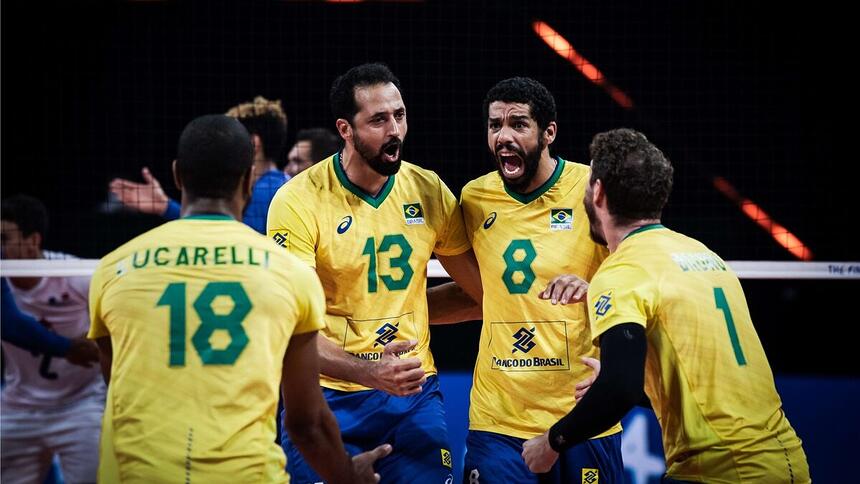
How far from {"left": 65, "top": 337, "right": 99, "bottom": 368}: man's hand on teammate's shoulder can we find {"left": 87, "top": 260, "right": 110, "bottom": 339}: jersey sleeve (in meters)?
4.00

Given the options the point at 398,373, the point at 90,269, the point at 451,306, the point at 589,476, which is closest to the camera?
the point at 398,373

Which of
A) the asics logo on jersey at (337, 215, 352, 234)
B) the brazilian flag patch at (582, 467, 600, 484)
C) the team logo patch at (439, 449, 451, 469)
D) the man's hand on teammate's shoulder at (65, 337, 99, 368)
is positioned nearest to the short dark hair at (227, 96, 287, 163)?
the man's hand on teammate's shoulder at (65, 337, 99, 368)

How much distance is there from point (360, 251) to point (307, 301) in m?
1.59

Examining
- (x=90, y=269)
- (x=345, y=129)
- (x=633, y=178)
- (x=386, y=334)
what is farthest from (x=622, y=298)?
(x=90, y=269)

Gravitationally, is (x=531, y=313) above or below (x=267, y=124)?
below

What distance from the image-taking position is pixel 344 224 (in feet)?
17.4

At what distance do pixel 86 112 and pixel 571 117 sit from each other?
4.58m

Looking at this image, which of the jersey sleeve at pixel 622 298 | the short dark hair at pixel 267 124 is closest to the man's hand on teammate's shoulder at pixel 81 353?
the short dark hair at pixel 267 124

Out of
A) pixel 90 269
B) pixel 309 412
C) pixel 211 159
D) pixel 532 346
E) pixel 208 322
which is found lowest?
pixel 90 269

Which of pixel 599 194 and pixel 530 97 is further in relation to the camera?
pixel 530 97

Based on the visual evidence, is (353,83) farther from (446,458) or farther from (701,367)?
(701,367)

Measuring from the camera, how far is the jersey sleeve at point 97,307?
361 cm

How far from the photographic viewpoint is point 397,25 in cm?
999

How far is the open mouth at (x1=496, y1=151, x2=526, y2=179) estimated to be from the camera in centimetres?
544
